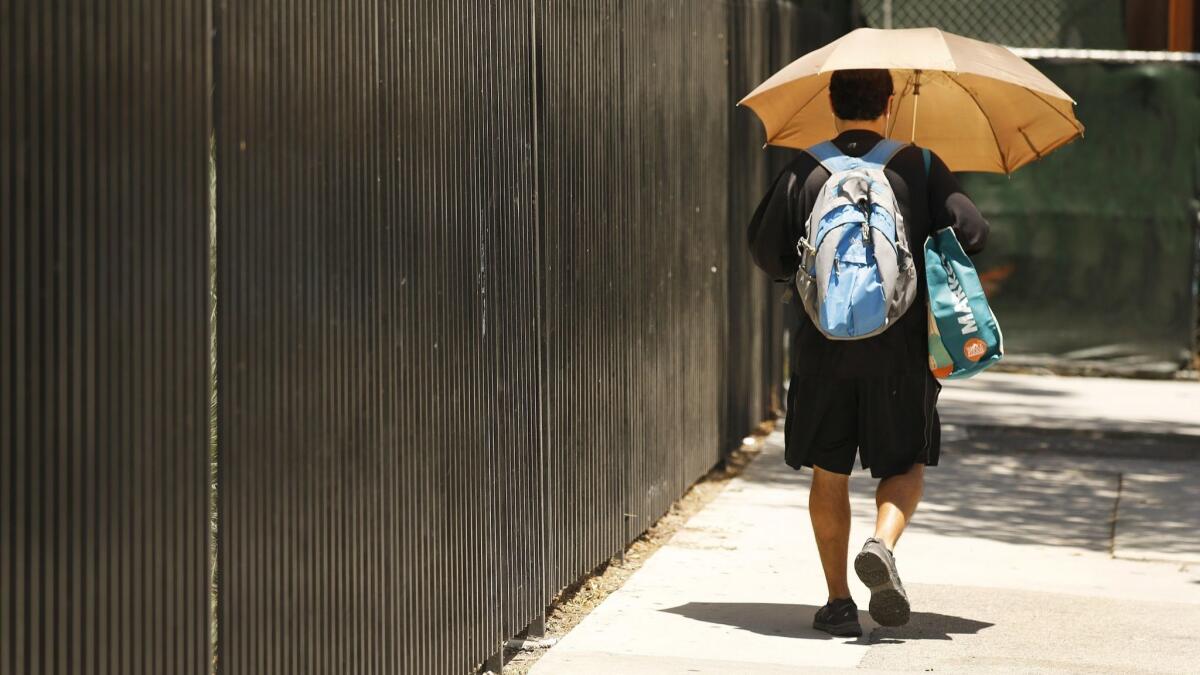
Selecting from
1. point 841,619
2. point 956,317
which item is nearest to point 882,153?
point 956,317

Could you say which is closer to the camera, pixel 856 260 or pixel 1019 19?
pixel 856 260

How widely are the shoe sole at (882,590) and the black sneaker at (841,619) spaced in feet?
0.90

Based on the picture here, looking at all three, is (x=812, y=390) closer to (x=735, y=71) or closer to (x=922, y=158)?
(x=922, y=158)

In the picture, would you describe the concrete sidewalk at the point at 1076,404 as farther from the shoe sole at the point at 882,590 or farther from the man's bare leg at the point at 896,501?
the shoe sole at the point at 882,590

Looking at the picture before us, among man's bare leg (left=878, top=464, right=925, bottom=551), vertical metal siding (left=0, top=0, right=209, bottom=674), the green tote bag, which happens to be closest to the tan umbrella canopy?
the green tote bag

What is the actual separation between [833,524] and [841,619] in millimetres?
306

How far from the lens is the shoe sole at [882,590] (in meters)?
5.34

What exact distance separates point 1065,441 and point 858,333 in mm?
5915

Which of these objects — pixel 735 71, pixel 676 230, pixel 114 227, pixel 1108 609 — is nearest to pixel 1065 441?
pixel 735 71

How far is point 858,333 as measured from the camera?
17.6 ft

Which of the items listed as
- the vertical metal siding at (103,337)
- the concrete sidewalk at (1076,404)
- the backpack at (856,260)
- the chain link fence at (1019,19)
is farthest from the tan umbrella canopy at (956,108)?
the chain link fence at (1019,19)

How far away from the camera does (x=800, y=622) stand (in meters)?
6.00

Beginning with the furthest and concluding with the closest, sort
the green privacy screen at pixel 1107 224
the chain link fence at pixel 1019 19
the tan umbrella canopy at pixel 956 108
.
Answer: the chain link fence at pixel 1019 19, the green privacy screen at pixel 1107 224, the tan umbrella canopy at pixel 956 108

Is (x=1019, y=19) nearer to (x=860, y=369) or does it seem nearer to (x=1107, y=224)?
(x=1107, y=224)
